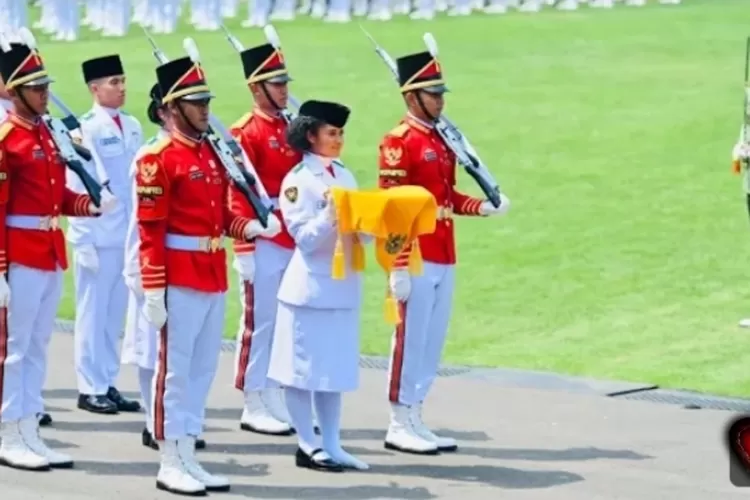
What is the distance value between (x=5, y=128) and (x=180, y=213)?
3.21 feet

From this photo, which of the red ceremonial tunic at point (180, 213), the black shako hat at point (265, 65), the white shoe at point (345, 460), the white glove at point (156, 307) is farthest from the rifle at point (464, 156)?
the white glove at point (156, 307)

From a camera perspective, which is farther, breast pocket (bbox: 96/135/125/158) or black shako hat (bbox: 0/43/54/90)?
breast pocket (bbox: 96/135/125/158)

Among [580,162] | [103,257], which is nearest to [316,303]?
[103,257]

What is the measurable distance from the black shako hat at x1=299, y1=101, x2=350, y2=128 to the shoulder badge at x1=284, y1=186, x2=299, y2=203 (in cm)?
35

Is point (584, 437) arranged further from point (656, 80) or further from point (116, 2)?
point (116, 2)

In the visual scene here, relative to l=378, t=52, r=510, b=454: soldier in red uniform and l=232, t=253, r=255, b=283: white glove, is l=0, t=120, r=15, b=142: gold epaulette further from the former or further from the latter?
l=378, t=52, r=510, b=454: soldier in red uniform

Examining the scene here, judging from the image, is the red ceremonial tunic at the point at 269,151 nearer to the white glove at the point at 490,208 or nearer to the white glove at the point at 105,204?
the white glove at the point at 105,204

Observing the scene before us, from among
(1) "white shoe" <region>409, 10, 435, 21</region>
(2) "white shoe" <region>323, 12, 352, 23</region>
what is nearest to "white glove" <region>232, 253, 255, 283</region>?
(1) "white shoe" <region>409, 10, 435, 21</region>

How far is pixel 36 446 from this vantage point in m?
8.56

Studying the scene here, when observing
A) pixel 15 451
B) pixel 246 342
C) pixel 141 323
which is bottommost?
pixel 15 451

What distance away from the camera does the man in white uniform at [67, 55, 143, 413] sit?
32.5ft

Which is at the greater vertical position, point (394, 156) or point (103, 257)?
point (394, 156)

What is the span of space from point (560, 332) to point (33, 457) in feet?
14.4

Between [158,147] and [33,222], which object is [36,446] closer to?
[33,222]
